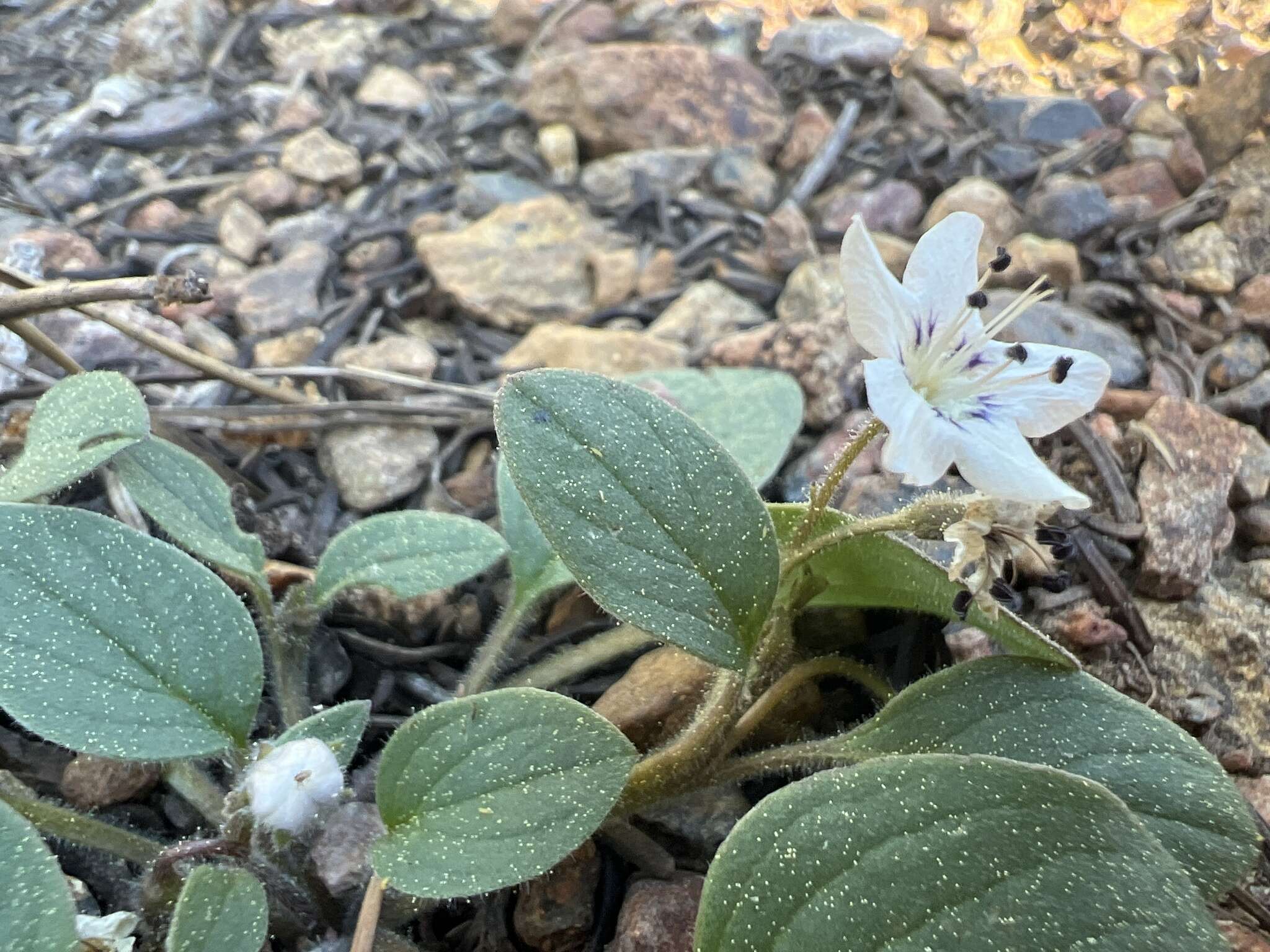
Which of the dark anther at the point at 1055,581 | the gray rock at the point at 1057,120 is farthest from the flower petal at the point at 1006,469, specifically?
the gray rock at the point at 1057,120

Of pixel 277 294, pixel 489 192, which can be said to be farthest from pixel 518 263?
pixel 277 294

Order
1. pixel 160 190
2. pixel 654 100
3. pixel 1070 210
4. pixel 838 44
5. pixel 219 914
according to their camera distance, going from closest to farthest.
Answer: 1. pixel 219 914
2. pixel 1070 210
3. pixel 160 190
4. pixel 654 100
5. pixel 838 44

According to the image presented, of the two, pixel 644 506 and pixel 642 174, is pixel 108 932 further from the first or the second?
pixel 642 174

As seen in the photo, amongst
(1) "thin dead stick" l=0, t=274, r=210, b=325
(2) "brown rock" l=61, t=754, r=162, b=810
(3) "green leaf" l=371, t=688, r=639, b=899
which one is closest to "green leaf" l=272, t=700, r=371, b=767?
(3) "green leaf" l=371, t=688, r=639, b=899

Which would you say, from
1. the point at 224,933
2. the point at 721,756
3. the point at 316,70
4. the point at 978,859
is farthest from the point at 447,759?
the point at 316,70

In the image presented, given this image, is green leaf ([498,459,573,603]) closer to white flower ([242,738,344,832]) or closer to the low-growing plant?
the low-growing plant
